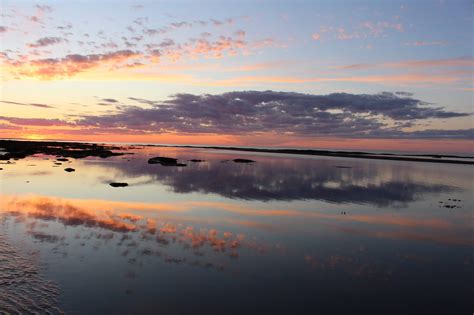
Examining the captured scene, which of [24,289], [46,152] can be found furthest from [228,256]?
[46,152]

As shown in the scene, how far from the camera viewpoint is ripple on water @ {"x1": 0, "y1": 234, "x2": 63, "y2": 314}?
10055 millimetres

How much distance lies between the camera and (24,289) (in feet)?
36.8

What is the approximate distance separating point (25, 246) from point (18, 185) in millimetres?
22734

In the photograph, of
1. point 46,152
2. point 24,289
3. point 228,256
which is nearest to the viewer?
point 24,289

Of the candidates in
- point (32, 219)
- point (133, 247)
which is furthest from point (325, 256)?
point (32, 219)

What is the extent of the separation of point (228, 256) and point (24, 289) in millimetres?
7908

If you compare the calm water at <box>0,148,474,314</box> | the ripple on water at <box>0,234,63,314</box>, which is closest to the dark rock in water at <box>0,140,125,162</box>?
the calm water at <box>0,148,474,314</box>

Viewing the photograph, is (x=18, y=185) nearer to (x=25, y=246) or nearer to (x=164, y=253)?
(x=25, y=246)

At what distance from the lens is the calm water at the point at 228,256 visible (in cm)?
1132

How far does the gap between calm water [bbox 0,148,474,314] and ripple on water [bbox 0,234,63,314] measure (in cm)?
6

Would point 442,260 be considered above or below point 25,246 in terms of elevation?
below

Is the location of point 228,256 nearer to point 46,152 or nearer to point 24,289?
point 24,289

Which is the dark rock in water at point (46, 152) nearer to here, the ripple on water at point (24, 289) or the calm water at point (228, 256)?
the calm water at point (228, 256)

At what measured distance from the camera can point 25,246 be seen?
51.3ft
